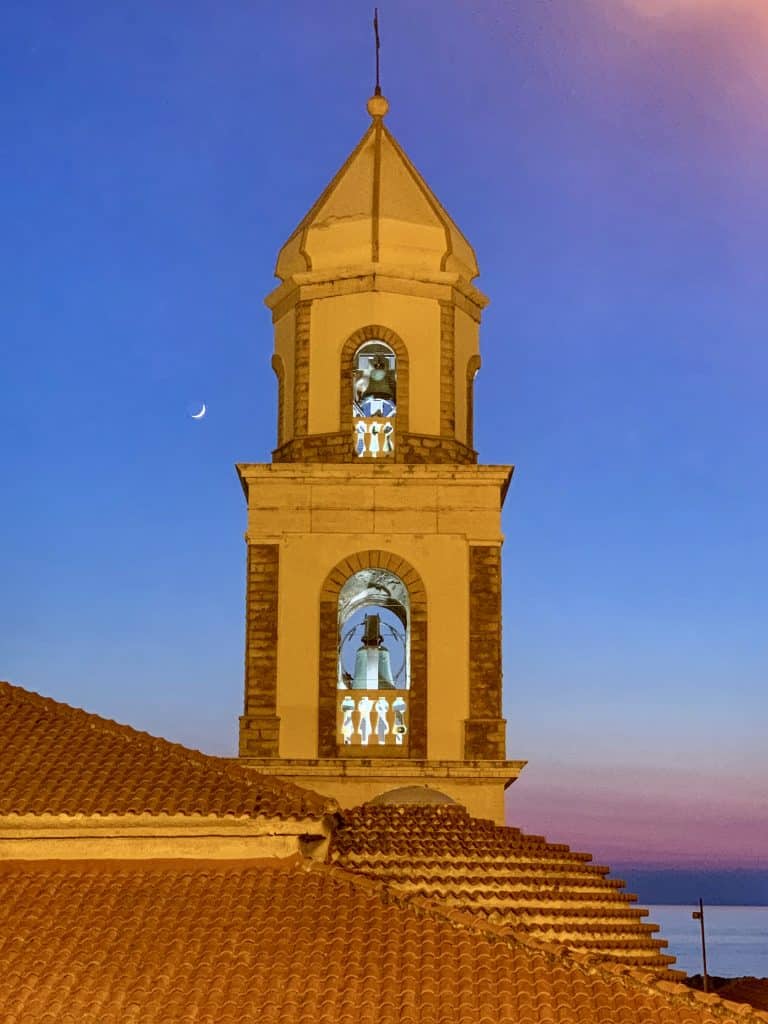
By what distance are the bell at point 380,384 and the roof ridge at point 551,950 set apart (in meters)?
10.0

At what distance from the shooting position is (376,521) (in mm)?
24266

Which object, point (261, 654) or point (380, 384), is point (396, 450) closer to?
point (380, 384)

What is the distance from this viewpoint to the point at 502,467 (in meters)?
24.2

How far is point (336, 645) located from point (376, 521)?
168 centimetres

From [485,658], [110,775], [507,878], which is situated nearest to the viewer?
[110,775]

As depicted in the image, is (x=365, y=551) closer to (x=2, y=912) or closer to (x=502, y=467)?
(x=502, y=467)

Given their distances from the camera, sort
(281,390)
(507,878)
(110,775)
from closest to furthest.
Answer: (110,775), (507,878), (281,390)

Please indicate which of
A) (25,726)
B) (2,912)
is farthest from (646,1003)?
(25,726)

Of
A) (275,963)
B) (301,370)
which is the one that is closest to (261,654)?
(301,370)

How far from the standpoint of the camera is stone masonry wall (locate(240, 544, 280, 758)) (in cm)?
2345

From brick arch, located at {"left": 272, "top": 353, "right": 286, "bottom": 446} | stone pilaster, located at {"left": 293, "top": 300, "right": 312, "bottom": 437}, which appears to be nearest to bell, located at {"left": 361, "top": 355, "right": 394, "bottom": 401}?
stone pilaster, located at {"left": 293, "top": 300, "right": 312, "bottom": 437}

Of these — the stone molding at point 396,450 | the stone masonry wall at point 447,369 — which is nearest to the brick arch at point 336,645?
the stone molding at point 396,450

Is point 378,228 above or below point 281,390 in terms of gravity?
above

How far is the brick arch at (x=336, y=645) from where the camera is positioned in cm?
2341
